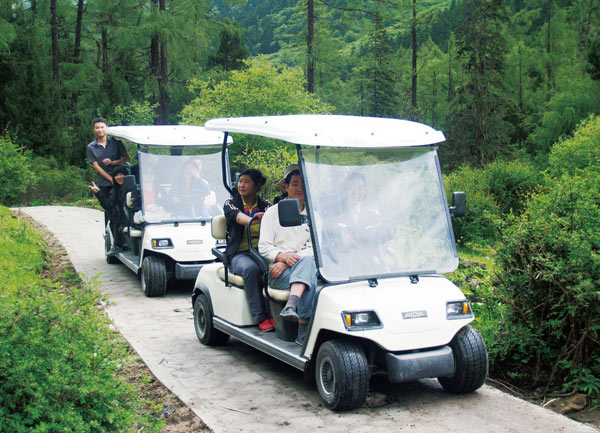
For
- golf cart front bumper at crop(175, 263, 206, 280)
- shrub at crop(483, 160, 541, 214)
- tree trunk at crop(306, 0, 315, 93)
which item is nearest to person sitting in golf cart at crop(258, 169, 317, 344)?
golf cart front bumper at crop(175, 263, 206, 280)

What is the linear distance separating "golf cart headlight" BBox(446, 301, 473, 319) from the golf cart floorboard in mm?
1157

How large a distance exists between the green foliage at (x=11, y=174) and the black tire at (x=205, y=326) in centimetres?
1896

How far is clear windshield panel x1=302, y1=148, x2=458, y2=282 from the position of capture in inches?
229

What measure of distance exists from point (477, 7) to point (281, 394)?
31.6 m

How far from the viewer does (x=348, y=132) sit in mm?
5801

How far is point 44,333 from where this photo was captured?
4.39m

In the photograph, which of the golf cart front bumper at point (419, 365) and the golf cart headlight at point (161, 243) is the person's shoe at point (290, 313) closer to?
the golf cart front bumper at point (419, 365)

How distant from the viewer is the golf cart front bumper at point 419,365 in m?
5.29

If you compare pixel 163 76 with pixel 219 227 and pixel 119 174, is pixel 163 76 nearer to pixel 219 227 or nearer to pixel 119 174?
pixel 119 174

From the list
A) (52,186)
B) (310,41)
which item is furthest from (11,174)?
(310,41)

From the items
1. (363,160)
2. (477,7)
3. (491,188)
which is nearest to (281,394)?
(363,160)

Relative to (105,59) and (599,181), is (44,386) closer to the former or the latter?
(599,181)

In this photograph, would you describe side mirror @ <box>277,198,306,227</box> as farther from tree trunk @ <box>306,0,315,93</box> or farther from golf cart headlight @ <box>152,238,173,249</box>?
tree trunk @ <box>306,0,315,93</box>

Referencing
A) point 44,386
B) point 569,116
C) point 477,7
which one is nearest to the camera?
point 44,386
